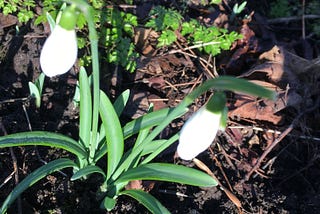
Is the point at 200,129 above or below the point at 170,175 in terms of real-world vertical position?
above

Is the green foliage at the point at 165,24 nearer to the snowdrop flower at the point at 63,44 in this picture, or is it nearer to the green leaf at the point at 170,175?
the green leaf at the point at 170,175

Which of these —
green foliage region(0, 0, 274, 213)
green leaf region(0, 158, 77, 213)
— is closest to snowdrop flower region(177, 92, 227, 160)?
green foliage region(0, 0, 274, 213)

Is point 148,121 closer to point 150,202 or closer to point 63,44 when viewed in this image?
point 150,202

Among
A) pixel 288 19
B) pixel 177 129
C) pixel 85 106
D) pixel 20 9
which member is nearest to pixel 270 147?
pixel 177 129

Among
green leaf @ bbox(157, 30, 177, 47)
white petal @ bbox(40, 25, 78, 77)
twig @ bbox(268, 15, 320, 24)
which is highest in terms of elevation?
white petal @ bbox(40, 25, 78, 77)

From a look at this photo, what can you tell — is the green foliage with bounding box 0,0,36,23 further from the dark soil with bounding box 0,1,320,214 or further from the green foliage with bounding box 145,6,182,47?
the green foliage with bounding box 145,6,182,47

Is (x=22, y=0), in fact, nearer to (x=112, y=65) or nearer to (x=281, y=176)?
(x=112, y=65)

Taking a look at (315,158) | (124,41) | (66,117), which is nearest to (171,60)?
(124,41)
